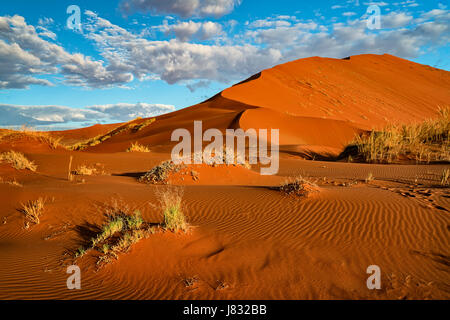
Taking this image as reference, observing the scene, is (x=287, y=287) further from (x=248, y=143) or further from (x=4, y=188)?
(x=248, y=143)

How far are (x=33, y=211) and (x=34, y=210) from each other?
0.32 feet

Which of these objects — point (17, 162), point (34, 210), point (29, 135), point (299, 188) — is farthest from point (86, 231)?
point (29, 135)

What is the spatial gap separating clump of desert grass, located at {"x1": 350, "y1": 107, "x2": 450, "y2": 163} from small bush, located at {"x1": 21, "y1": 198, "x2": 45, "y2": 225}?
12280 millimetres

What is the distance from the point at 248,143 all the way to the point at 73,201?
13117 mm

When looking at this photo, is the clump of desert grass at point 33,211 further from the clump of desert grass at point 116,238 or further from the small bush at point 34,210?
the clump of desert grass at point 116,238

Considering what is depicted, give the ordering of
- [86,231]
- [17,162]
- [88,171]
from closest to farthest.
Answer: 1. [86,231]
2. [17,162]
3. [88,171]

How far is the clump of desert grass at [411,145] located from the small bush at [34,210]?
12280 millimetres

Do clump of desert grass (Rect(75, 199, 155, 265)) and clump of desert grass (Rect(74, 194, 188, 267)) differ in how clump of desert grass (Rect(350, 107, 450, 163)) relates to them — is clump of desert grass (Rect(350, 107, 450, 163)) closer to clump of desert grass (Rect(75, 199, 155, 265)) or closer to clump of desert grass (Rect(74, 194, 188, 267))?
clump of desert grass (Rect(74, 194, 188, 267))

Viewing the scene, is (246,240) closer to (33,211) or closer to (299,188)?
(299,188)

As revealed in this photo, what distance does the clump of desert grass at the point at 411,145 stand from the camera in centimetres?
1140

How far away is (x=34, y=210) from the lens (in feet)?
17.5

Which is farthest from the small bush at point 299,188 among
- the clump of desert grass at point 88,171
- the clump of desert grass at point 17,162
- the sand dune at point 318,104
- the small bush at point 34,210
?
the sand dune at point 318,104
